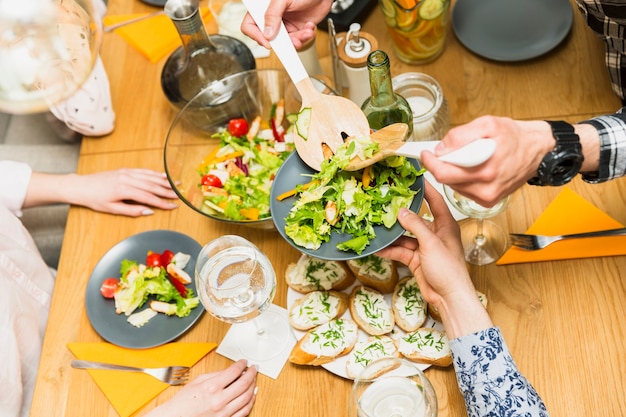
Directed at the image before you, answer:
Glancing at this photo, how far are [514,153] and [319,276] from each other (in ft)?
1.75

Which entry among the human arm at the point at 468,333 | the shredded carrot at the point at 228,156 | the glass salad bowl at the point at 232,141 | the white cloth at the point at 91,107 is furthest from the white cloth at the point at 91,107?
the human arm at the point at 468,333

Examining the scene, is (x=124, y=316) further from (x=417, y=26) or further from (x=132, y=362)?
(x=417, y=26)

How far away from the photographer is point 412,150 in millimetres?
1170

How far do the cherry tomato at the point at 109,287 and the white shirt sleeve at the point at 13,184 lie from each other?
0.42 metres

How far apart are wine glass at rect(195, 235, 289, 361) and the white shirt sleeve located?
74 cm

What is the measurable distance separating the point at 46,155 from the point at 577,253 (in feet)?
5.63

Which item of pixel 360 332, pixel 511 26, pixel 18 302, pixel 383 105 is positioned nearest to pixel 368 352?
pixel 360 332

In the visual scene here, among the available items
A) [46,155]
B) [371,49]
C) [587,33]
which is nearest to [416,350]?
[371,49]

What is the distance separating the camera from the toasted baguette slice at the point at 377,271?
140 centimetres

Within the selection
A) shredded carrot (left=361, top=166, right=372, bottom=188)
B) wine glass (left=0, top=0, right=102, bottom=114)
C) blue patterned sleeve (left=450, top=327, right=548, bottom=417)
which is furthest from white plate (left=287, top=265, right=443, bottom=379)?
wine glass (left=0, top=0, right=102, bottom=114)

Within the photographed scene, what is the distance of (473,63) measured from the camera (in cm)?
178

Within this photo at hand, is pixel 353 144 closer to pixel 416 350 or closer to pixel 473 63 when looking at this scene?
pixel 416 350

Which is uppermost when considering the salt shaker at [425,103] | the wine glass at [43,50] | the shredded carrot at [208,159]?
the wine glass at [43,50]

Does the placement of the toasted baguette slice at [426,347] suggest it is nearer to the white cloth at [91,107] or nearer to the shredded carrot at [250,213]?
the shredded carrot at [250,213]
